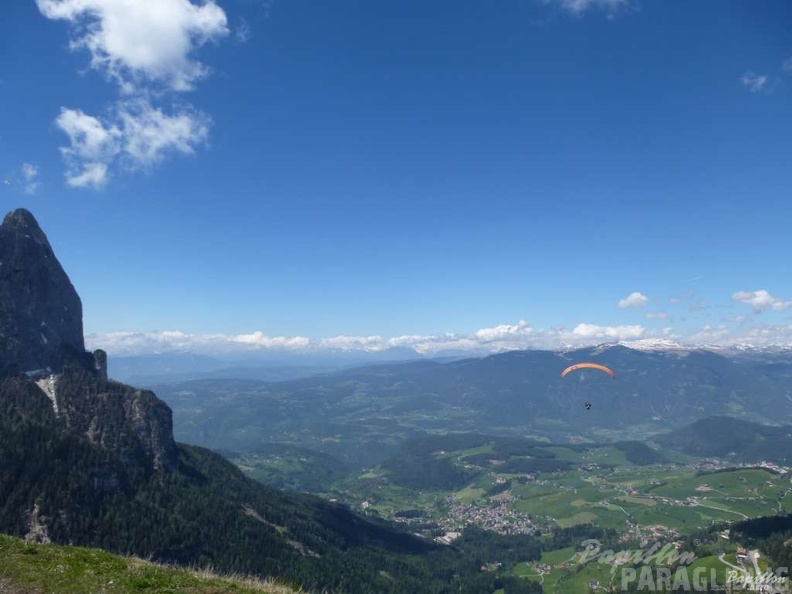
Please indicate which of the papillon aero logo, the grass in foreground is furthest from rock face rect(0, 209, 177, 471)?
the papillon aero logo

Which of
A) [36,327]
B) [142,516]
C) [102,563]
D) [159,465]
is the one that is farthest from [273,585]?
[36,327]

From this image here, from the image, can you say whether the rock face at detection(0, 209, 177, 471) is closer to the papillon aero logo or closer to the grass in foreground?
the grass in foreground

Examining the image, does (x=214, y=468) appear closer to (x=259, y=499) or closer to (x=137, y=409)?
(x=259, y=499)

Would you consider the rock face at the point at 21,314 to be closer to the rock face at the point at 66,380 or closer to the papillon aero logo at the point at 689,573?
the rock face at the point at 66,380

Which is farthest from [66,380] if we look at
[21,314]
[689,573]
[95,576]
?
[689,573]

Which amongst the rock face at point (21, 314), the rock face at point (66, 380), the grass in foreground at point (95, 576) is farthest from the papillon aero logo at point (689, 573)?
the rock face at point (21, 314)

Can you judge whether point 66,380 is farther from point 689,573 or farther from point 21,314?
point 689,573

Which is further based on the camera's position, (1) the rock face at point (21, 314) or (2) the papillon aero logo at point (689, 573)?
(1) the rock face at point (21, 314)
